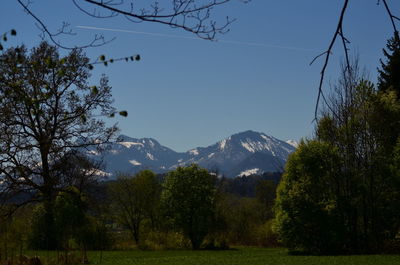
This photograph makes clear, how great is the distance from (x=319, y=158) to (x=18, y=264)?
71.9 ft

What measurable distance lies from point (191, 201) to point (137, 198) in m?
11.9

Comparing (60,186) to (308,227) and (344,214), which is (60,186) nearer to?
(308,227)

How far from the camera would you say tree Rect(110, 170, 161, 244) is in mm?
58844

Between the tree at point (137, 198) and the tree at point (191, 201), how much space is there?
8353mm

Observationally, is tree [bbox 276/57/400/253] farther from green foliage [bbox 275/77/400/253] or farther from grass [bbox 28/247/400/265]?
grass [bbox 28/247/400/265]

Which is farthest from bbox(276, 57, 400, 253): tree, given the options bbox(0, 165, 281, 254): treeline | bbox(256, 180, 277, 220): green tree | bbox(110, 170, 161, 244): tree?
bbox(256, 180, 277, 220): green tree

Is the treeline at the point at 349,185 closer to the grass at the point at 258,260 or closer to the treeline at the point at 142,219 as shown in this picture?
the grass at the point at 258,260

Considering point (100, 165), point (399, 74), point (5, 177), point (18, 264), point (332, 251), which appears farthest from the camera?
point (399, 74)

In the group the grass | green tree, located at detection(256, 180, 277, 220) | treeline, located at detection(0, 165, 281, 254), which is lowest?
the grass

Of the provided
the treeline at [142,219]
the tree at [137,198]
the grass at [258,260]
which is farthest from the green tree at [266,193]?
the grass at [258,260]

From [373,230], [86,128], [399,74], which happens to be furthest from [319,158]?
[86,128]

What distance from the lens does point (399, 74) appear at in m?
42.2

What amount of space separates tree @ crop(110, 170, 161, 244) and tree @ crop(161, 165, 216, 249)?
8.35 meters

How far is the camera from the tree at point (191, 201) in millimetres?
48406
